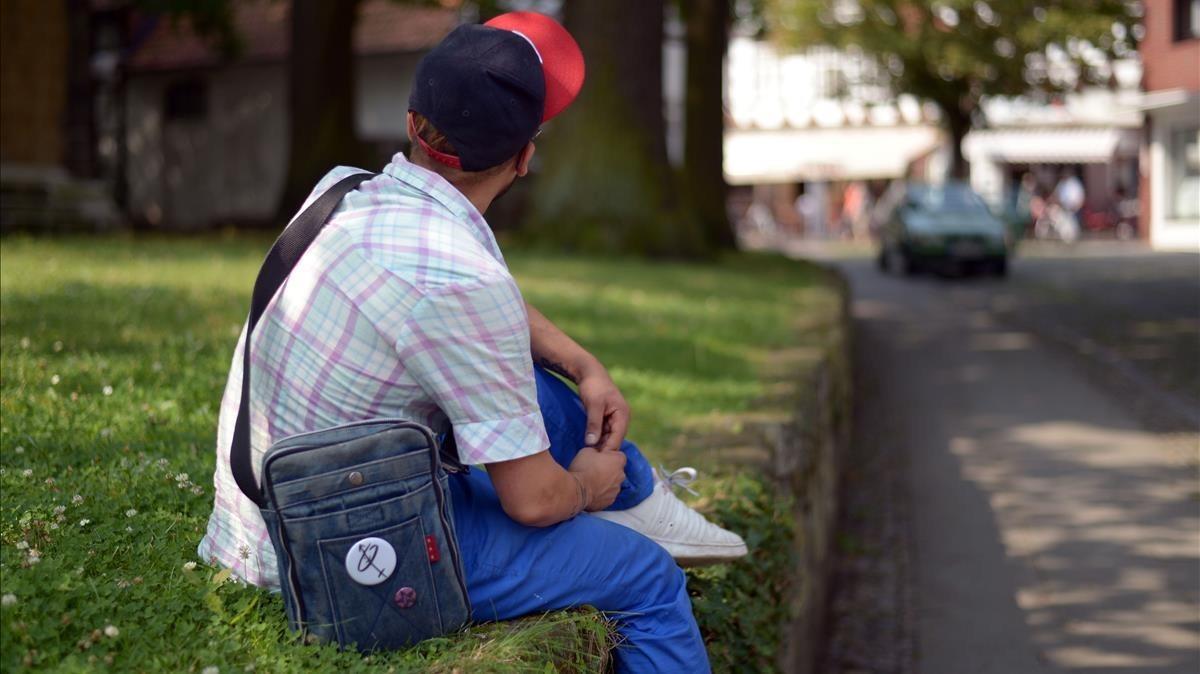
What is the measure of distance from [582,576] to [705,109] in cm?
1959

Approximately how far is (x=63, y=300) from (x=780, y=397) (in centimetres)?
412

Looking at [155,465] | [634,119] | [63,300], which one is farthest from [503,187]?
[634,119]

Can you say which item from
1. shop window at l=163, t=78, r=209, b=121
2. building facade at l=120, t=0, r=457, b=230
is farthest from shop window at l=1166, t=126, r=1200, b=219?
shop window at l=163, t=78, r=209, b=121

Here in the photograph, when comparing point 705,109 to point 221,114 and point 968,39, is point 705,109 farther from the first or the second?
point 968,39

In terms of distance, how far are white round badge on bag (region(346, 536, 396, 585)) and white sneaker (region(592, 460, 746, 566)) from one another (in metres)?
0.70

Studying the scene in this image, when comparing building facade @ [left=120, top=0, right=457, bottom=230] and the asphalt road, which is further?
building facade @ [left=120, top=0, right=457, bottom=230]

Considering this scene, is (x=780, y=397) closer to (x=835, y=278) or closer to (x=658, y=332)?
(x=658, y=332)

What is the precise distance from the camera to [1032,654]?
6176 mm

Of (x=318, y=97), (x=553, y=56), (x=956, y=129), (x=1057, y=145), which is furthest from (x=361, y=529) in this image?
(x=1057, y=145)

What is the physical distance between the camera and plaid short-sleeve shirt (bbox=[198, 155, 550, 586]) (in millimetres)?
2783

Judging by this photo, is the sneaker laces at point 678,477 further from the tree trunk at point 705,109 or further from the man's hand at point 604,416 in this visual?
the tree trunk at point 705,109

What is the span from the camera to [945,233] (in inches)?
1102

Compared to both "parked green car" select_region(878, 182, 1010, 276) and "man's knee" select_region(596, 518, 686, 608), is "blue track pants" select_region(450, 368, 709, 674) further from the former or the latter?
"parked green car" select_region(878, 182, 1010, 276)

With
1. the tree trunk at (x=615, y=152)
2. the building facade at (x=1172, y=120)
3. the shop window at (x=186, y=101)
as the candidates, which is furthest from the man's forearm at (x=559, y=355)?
the shop window at (x=186, y=101)
